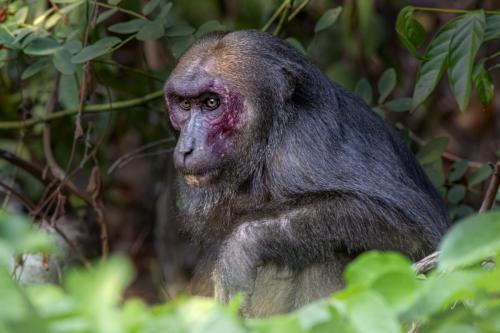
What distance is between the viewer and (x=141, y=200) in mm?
11805

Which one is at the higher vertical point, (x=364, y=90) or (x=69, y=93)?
(x=69, y=93)

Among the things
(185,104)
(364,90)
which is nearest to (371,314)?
(185,104)

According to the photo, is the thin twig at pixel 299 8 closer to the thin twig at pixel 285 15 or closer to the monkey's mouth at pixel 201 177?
the thin twig at pixel 285 15

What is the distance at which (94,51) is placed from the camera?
5.98 metres

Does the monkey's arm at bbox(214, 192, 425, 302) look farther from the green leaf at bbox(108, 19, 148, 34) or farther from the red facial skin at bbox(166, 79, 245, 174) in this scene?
the green leaf at bbox(108, 19, 148, 34)

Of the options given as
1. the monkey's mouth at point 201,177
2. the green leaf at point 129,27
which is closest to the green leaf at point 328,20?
the green leaf at point 129,27

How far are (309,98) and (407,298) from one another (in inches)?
156

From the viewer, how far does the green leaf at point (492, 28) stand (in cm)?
537

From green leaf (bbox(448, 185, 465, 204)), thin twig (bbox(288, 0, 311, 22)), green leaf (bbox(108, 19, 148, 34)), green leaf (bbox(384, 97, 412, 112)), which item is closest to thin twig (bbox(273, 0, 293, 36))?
thin twig (bbox(288, 0, 311, 22))

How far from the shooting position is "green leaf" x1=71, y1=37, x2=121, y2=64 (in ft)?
19.5

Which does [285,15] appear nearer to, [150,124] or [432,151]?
[432,151]

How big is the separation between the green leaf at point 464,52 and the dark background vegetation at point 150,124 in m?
0.82

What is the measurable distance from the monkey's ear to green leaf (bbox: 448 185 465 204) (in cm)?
180

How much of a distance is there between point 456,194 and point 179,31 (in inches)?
92.3
